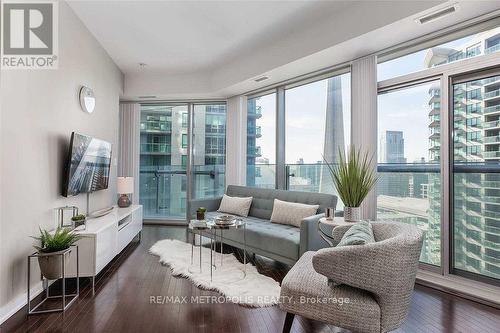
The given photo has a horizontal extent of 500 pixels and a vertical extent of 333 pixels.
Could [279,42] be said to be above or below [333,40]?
above

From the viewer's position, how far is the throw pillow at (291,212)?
11.2 ft

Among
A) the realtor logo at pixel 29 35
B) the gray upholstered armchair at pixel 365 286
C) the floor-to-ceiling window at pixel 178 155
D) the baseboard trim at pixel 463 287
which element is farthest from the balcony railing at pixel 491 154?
the realtor logo at pixel 29 35

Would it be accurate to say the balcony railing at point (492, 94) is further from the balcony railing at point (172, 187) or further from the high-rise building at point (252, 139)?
the balcony railing at point (172, 187)

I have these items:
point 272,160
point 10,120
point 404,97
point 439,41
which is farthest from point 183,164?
point 439,41

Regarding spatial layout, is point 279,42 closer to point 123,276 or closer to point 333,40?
point 333,40

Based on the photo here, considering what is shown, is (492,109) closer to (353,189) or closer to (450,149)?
(450,149)

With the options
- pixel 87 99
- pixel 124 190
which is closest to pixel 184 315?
pixel 124 190

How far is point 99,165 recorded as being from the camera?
3.79 m

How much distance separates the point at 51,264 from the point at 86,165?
4.61ft

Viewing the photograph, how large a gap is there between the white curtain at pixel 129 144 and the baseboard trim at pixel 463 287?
492 cm

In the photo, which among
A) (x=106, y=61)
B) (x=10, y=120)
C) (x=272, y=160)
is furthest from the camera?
(x=272, y=160)

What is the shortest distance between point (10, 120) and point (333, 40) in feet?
10.5

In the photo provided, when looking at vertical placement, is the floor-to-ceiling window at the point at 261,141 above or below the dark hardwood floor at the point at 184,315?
above

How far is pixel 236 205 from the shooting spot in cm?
429
